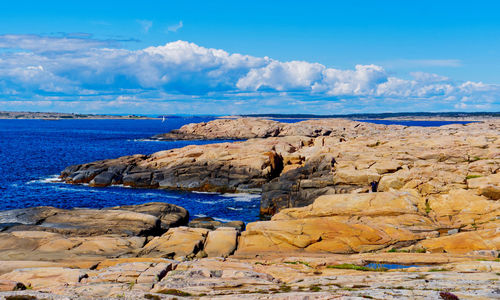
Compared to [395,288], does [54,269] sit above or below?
below

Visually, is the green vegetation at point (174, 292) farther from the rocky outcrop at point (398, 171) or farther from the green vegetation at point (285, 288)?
the rocky outcrop at point (398, 171)

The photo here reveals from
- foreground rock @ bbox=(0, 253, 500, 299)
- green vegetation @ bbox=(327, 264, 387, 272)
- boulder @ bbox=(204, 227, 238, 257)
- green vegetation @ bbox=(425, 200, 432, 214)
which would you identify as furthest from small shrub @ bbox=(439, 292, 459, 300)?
green vegetation @ bbox=(425, 200, 432, 214)

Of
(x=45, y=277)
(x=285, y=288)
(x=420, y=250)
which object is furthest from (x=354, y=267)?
(x=45, y=277)

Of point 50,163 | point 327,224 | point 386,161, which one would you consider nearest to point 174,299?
point 327,224

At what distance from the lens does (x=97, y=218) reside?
123 ft

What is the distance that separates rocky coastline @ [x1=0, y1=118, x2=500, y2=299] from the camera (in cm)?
1717

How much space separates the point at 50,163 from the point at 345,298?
88112 millimetres

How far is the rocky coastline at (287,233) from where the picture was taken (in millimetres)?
17172

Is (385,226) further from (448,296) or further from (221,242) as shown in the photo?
(448,296)

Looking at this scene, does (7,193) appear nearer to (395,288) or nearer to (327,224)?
(327,224)

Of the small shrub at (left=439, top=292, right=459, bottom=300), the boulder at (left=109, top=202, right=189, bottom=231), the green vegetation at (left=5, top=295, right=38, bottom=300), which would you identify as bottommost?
the boulder at (left=109, top=202, right=189, bottom=231)

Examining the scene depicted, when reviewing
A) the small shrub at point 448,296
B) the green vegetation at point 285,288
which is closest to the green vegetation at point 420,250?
the green vegetation at point 285,288

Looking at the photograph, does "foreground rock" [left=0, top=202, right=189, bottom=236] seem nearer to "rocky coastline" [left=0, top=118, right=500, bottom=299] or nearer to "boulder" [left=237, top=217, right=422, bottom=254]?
"rocky coastline" [left=0, top=118, right=500, bottom=299]

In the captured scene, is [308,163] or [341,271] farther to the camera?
[308,163]
